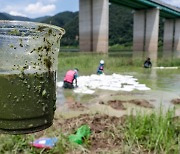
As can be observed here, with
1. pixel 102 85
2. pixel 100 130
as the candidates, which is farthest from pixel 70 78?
pixel 100 130

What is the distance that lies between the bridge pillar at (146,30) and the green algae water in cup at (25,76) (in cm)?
3976

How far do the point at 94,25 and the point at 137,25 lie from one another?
42.8 ft

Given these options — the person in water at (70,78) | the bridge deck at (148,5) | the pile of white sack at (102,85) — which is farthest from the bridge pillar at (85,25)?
the person in water at (70,78)

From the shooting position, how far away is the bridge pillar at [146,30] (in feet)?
132

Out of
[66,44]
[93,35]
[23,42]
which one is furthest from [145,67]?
[66,44]

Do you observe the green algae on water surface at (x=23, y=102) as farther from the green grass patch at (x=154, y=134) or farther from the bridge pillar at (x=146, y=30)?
the bridge pillar at (x=146, y=30)

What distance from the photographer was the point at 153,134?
3.07 m

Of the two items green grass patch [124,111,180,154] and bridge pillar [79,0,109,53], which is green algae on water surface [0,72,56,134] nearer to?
green grass patch [124,111,180,154]

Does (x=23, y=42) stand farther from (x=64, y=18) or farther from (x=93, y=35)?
(x=64, y=18)

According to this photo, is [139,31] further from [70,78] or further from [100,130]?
[100,130]

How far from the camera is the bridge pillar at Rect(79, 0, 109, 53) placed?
31.3 meters

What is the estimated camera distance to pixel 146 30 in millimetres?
41125

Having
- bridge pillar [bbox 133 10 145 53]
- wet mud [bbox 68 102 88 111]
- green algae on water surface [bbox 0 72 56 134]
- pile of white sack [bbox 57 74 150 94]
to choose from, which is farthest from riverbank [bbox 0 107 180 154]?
bridge pillar [bbox 133 10 145 53]

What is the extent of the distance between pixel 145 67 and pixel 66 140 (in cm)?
1295
